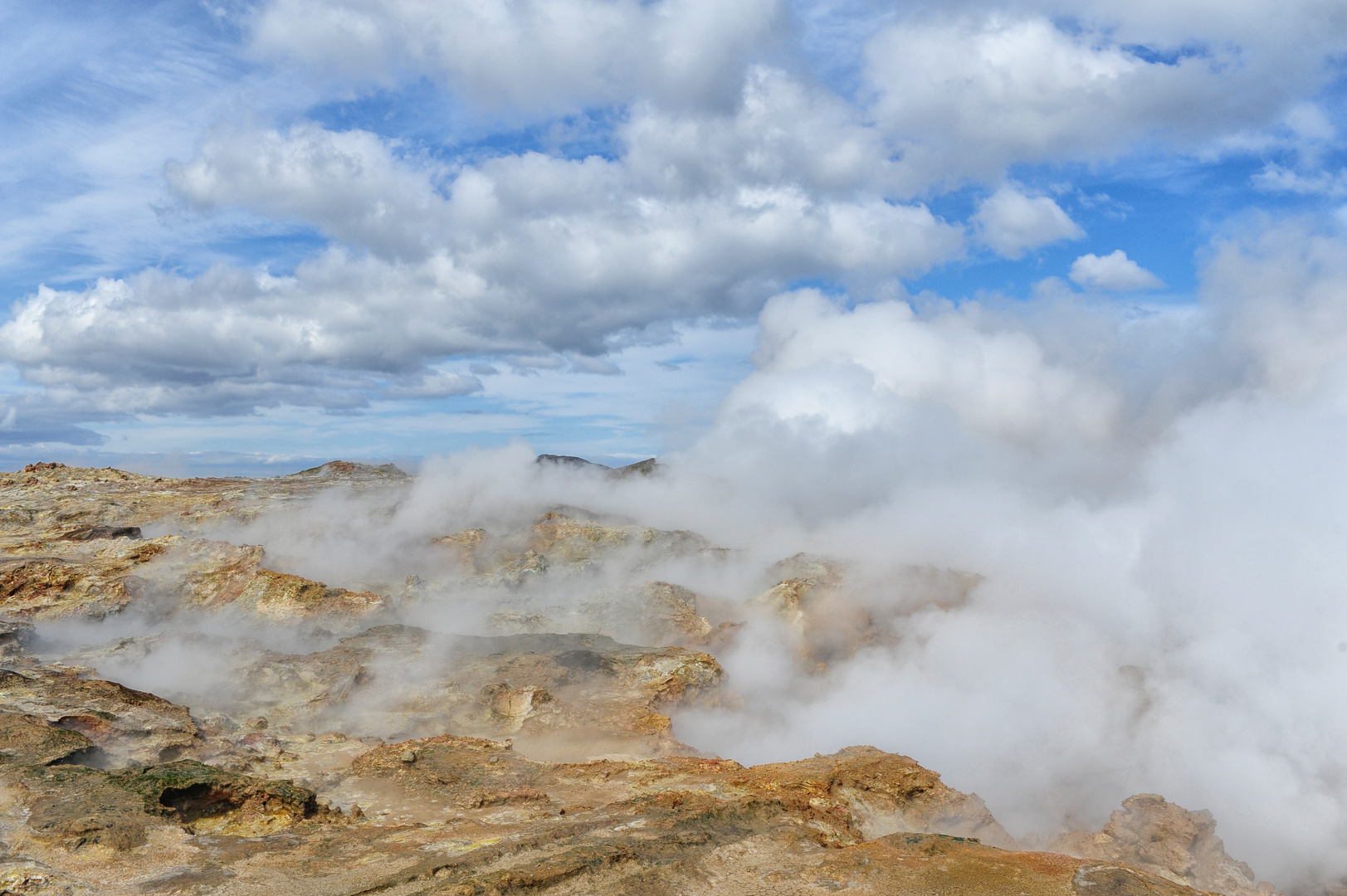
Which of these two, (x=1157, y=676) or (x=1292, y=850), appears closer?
A: (x=1292, y=850)

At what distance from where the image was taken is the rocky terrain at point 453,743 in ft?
28.6

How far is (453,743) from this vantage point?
1372 centimetres

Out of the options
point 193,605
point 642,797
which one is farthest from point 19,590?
point 642,797

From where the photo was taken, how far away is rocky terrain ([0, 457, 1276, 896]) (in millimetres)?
8719

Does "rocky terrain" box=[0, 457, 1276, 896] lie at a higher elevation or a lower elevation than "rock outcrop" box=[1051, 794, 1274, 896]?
higher

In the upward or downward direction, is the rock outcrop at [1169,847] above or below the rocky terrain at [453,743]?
below

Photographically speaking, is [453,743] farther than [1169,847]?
Yes

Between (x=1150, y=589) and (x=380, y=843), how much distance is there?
86.9 ft

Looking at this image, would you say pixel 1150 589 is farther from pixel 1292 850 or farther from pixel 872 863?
pixel 872 863

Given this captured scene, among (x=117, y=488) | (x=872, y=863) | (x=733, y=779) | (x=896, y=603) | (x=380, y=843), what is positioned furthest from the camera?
(x=117, y=488)

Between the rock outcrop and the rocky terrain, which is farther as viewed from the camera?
the rock outcrop

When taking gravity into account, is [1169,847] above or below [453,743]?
below

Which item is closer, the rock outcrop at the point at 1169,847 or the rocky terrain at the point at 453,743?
the rocky terrain at the point at 453,743

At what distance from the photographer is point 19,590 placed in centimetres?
2094
